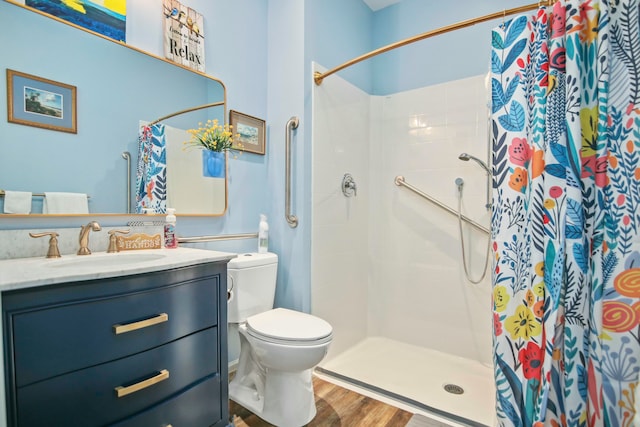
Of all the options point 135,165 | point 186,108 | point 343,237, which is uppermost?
point 186,108

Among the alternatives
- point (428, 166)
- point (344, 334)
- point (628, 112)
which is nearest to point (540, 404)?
point (628, 112)

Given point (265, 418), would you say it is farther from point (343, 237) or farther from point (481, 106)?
point (481, 106)

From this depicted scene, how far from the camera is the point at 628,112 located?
1.00m

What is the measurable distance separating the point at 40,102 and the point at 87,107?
0.52 feet

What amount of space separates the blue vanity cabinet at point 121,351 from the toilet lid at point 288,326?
23 centimetres

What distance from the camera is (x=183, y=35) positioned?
1.70 meters

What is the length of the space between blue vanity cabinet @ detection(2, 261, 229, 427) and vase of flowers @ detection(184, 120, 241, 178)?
724 mm

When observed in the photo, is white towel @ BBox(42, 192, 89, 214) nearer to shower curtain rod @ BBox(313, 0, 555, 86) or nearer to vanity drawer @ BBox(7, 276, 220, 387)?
vanity drawer @ BBox(7, 276, 220, 387)

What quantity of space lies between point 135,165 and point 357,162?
5.11 feet

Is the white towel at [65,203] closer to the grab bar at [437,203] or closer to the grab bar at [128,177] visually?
the grab bar at [128,177]

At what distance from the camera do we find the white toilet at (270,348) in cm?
148

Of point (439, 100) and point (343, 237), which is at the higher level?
point (439, 100)

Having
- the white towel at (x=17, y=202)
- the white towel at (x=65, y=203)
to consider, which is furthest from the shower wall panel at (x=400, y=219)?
the white towel at (x=17, y=202)

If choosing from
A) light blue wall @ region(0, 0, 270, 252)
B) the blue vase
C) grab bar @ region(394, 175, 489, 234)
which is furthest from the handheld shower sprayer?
the blue vase
